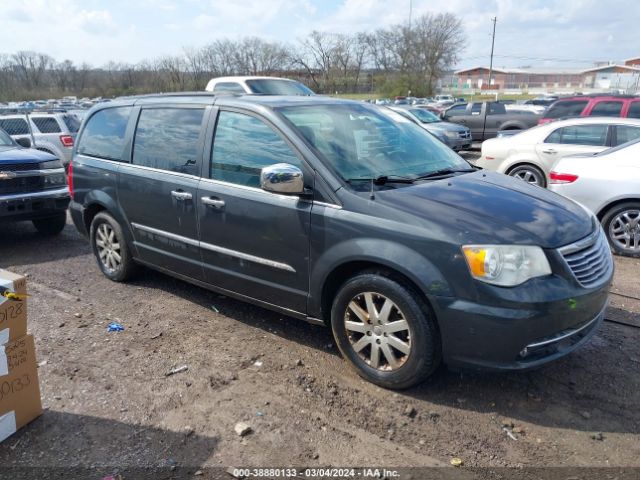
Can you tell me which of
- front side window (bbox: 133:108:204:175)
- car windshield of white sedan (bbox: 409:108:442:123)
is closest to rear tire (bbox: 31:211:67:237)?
front side window (bbox: 133:108:204:175)

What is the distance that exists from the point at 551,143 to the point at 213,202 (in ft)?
22.6

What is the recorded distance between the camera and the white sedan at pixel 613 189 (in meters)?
6.07

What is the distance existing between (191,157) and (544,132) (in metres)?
6.90

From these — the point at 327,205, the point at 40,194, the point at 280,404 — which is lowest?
the point at 280,404

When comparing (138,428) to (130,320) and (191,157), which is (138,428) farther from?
(191,157)

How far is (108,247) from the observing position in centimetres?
539

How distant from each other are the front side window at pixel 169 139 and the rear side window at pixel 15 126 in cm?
1037

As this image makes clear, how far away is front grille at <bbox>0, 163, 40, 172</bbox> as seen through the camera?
6569 millimetres

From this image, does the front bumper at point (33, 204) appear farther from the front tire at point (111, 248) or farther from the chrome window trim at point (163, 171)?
the chrome window trim at point (163, 171)

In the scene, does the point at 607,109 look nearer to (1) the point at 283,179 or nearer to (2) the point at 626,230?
(2) the point at 626,230

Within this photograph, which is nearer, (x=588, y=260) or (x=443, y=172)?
(x=588, y=260)

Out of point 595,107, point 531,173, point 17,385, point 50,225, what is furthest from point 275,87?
point 17,385

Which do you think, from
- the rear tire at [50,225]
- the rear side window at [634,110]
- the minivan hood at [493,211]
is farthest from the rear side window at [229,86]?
the rear side window at [634,110]

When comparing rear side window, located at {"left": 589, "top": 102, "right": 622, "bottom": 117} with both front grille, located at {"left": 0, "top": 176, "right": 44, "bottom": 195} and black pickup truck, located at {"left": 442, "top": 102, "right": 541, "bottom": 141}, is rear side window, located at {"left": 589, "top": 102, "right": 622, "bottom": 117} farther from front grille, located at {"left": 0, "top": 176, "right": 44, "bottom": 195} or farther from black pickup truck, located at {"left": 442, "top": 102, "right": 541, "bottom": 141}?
front grille, located at {"left": 0, "top": 176, "right": 44, "bottom": 195}
